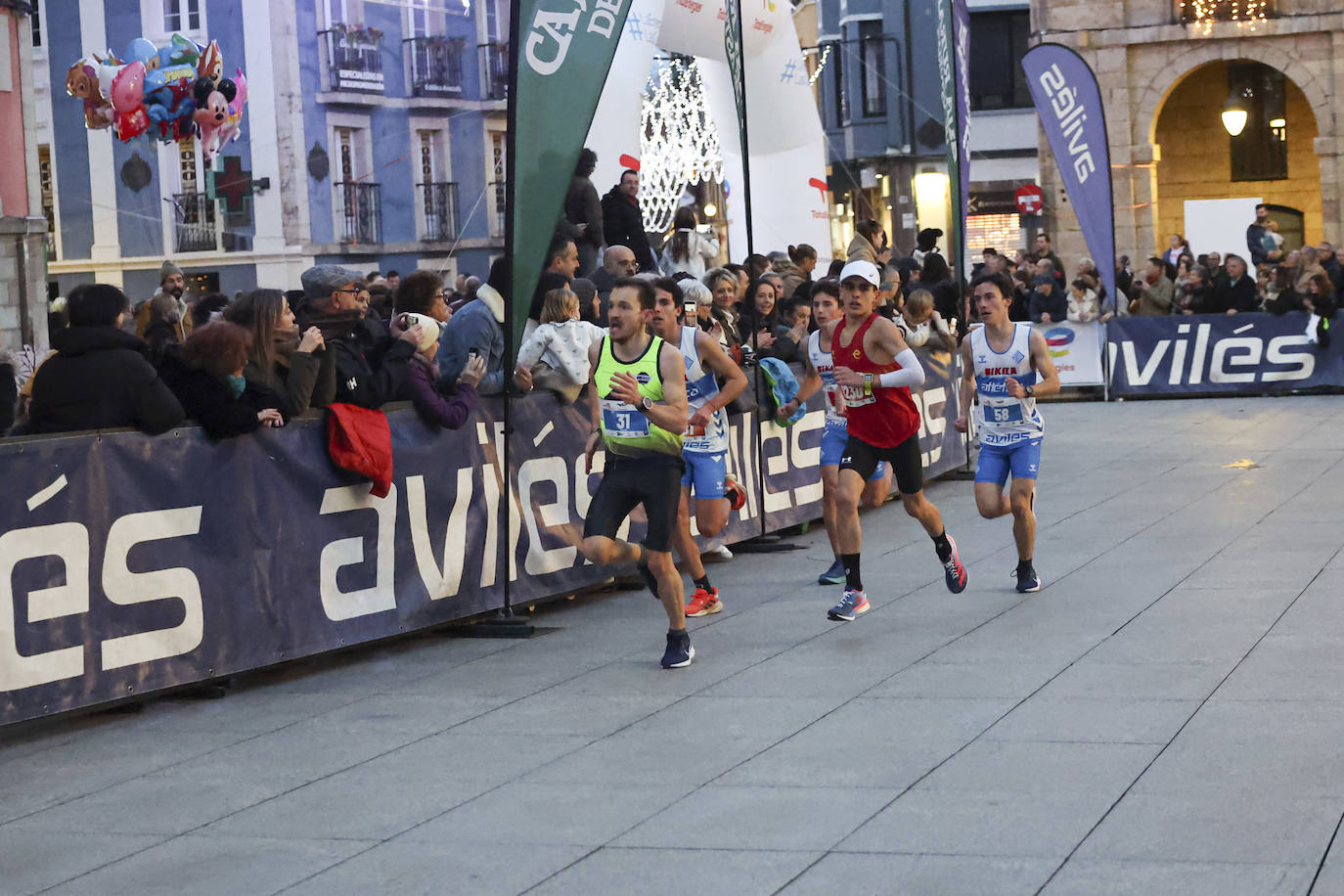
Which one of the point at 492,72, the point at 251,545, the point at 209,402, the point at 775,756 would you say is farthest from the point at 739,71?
the point at 492,72

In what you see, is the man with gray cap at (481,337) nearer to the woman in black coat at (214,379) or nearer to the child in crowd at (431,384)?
the child in crowd at (431,384)

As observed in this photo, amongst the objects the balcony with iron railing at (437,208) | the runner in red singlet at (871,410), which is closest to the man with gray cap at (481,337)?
the runner in red singlet at (871,410)

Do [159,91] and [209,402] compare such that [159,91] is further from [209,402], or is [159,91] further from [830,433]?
[209,402]

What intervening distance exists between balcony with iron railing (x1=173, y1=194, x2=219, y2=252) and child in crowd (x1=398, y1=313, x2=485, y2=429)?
18546mm

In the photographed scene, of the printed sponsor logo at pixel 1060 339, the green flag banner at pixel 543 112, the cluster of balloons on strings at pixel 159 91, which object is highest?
the cluster of balloons on strings at pixel 159 91

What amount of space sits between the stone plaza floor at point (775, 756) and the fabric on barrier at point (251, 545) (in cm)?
25

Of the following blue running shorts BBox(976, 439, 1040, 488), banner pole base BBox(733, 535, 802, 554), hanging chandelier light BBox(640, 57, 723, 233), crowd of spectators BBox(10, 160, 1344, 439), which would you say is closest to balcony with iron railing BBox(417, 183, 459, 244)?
hanging chandelier light BBox(640, 57, 723, 233)

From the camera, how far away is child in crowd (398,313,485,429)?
10211 mm

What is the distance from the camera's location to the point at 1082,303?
26.8m

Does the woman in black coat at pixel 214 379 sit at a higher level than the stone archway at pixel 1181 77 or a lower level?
lower

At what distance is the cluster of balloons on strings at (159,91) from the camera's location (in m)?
19.1

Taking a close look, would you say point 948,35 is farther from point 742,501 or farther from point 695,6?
point 742,501

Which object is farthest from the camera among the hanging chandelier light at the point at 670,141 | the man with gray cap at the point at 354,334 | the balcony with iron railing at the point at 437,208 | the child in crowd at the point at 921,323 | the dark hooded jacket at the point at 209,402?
the balcony with iron railing at the point at 437,208

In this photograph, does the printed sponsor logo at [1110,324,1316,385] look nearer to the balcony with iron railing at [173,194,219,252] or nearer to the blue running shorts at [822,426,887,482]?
the balcony with iron railing at [173,194,219,252]
